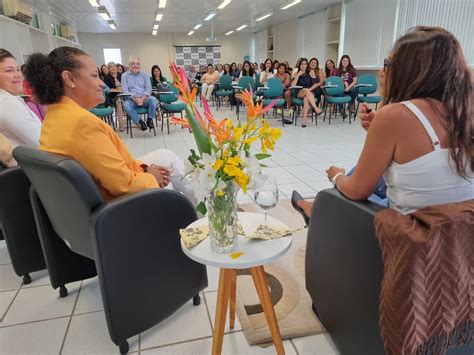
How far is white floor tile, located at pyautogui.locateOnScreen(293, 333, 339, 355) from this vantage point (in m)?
1.45

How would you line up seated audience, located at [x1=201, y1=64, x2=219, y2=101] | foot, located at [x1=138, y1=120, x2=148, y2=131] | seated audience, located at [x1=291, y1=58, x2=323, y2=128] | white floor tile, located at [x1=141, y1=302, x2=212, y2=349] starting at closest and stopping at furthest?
white floor tile, located at [x1=141, y1=302, x2=212, y2=349] < foot, located at [x1=138, y1=120, x2=148, y2=131] < seated audience, located at [x1=291, y1=58, x2=323, y2=128] < seated audience, located at [x1=201, y1=64, x2=219, y2=101]

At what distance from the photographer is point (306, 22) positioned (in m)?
11.2

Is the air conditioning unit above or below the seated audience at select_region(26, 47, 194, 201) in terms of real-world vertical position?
above

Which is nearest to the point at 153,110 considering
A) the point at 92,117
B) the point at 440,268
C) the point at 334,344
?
the point at 92,117

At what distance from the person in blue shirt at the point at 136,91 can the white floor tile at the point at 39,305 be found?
4.38 metres

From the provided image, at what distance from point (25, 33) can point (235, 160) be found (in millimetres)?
7133

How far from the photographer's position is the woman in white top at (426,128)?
1.06 metres

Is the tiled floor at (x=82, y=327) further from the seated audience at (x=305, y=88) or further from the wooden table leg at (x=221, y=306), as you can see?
the seated audience at (x=305, y=88)

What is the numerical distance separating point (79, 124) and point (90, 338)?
100 cm

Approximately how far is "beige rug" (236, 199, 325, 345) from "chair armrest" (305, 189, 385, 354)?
140 mm

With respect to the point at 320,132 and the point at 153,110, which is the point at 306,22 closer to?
the point at 320,132

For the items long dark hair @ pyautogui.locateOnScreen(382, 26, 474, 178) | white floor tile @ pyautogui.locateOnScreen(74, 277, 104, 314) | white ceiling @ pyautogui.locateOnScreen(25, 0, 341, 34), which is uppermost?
white ceiling @ pyautogui.locateOnScreen(25, 0, 341, 34)

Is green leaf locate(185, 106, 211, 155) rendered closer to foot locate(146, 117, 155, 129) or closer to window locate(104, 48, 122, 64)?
foot locate(146, 117, 155, 129)

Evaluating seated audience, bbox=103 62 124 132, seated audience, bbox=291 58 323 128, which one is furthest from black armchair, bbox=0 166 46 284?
seated audience, bbox=291 58 323 128
